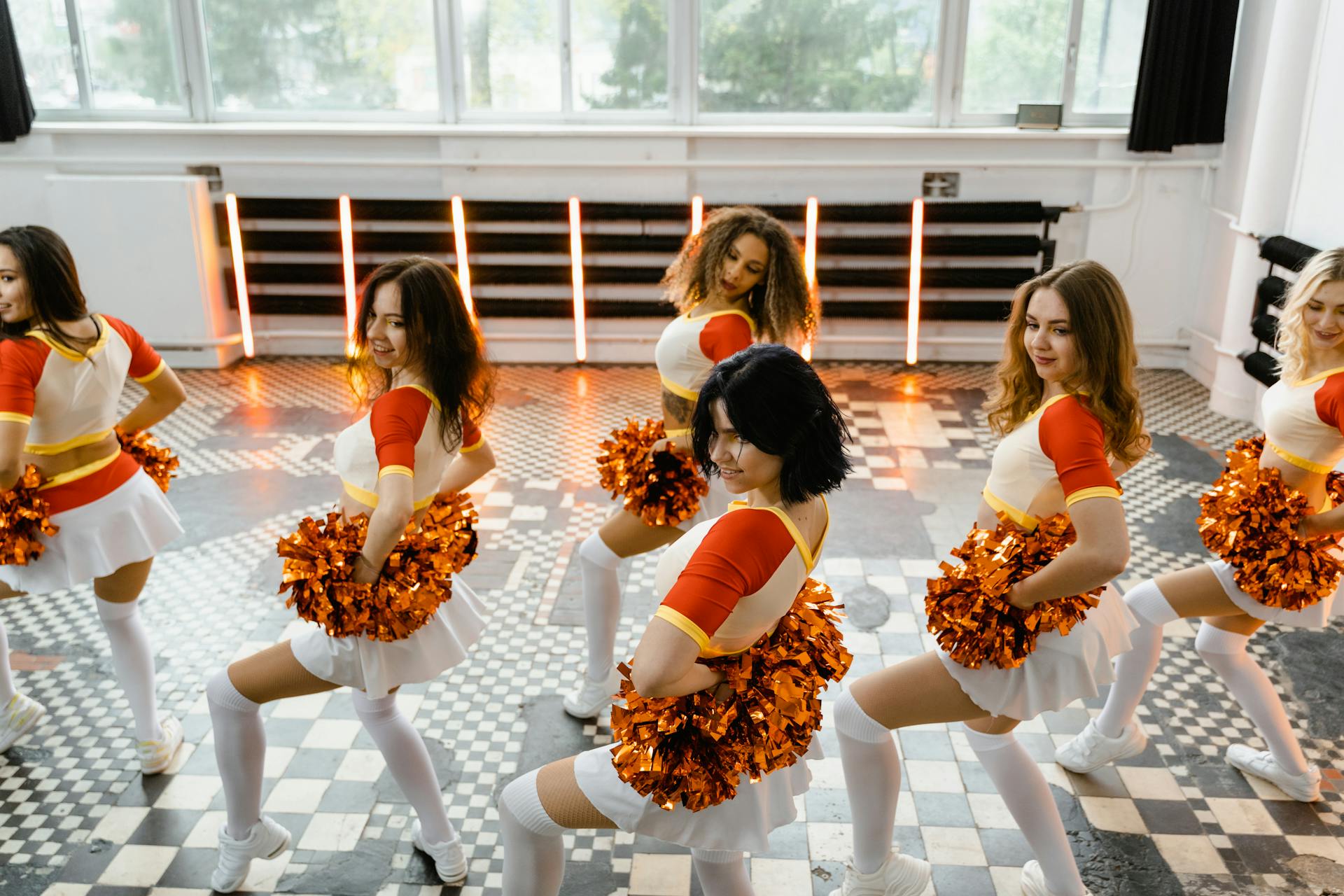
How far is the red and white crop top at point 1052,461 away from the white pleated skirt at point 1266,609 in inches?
31.6

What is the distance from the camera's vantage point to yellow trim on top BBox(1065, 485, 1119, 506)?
2.10 metres

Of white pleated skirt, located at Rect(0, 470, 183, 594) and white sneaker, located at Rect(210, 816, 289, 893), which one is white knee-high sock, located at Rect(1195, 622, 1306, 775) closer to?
white sneaker, located at Rect(210, 816, 289, 893)

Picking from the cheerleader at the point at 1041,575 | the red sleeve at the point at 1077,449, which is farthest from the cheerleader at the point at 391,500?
the red sleeve at the point at 1077,449

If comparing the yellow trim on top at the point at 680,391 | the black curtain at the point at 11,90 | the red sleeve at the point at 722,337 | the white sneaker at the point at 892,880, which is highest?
the black curtain at the point at 11,90

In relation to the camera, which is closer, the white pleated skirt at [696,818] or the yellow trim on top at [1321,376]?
the white pleated skirt at [696,818]

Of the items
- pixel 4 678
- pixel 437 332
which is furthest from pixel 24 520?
pixel 437 332

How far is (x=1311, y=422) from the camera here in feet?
8.80

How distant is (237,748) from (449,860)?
0.58 m

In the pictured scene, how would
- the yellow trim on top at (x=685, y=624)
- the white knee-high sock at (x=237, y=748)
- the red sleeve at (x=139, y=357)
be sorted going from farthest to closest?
the red sleeve at (x=139, y=357) → the white knee-high sock at (x=237, y=748) → the yellow trim on top at (x=685, y=624)

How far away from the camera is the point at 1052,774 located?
10.1 feet

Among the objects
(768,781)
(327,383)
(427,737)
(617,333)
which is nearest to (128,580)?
(427,737)

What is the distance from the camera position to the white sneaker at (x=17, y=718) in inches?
127

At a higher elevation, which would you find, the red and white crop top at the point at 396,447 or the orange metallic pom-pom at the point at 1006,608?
the red and white crop top at the point at 396,447

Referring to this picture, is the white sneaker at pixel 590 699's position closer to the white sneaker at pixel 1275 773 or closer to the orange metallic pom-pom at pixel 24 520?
the orange metallic pom-pom at pixel 24 520
